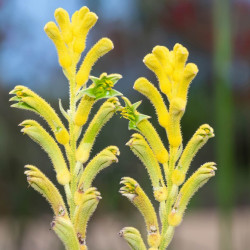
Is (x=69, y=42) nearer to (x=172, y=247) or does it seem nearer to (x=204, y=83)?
(x=172, y=247)

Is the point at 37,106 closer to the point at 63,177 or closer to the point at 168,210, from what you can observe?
the point at 63,177

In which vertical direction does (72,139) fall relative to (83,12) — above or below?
below

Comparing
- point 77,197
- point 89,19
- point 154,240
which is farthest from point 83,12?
point 154,240

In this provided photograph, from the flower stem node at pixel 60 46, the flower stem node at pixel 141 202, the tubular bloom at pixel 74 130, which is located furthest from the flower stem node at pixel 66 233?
the flower stem node at pixel 60 46

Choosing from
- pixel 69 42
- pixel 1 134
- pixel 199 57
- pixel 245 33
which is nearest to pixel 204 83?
pixel 199 57

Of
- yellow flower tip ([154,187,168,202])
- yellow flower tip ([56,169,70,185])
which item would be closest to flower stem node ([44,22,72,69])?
yellow flower tip ([56,169,70,185])

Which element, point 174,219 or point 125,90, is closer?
point 174,219

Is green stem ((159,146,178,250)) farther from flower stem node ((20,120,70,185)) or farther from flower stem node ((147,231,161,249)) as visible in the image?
flower stem node ((20,120,70,185))

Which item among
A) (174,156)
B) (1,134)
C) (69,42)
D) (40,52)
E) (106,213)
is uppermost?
(40,52)
